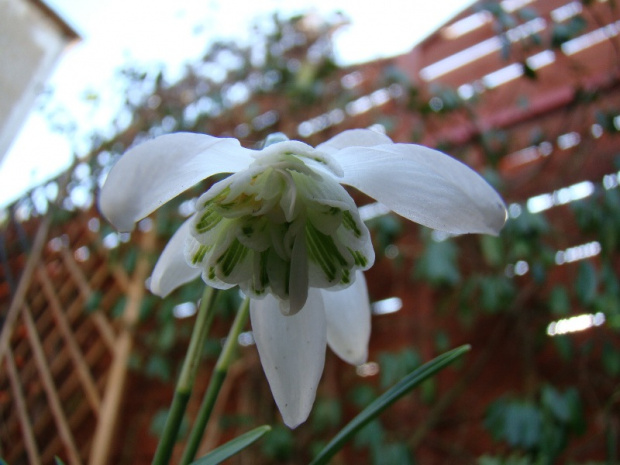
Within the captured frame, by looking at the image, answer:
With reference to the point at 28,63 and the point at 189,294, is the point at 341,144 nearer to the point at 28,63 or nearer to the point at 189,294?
the point at 28,63

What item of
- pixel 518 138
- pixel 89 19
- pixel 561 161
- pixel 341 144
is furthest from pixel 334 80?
pixel 341 144

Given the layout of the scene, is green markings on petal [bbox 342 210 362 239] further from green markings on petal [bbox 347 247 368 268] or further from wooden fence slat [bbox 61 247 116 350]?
wooden fence slat [bbox 61 247 116 350]

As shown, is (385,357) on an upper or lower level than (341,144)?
lower

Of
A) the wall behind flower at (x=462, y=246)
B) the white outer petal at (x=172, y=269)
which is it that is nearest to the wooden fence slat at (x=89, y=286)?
the wall behind flower at (x=462, y=246)

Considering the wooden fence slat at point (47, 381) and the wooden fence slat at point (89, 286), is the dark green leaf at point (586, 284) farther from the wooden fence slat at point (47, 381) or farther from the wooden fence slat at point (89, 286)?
the wooden fence slat at point (47, 381)

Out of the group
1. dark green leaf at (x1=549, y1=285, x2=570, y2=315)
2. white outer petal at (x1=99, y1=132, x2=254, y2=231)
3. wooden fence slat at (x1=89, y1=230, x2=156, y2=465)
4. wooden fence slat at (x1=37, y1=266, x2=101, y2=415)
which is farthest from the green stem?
wooden fence slat at (x1=37, y1=266, x2=101, y2=415)
